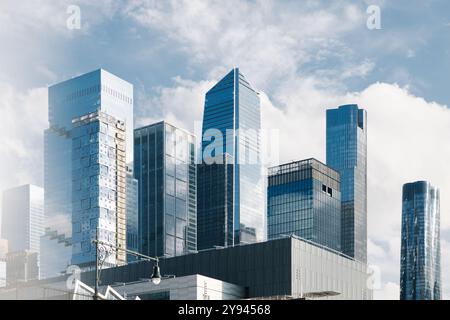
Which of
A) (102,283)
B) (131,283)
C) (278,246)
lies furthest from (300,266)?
(102,283)

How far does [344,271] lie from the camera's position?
18325 cm
